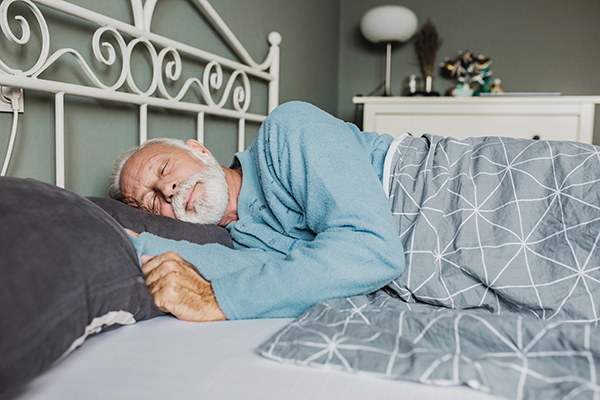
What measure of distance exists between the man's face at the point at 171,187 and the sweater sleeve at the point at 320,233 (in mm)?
226

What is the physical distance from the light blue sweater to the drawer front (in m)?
1.41

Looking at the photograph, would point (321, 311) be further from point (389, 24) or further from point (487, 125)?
point (389, 24)

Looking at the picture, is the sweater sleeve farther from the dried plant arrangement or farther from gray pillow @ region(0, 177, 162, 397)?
the dried plant arrangement

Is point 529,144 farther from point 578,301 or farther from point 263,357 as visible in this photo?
point 263,357

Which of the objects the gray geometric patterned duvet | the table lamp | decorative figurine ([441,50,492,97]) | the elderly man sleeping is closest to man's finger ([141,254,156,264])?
the elderly man sleeping

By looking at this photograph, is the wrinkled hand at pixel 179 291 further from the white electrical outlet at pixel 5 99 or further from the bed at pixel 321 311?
the white electrical outlet at pixel 5 99

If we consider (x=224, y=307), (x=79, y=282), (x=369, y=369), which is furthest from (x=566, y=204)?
(x=79, y=282)

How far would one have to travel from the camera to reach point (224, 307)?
0.74 meters

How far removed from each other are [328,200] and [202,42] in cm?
103

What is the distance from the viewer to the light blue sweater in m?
0.75

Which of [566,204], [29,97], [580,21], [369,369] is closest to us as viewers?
[369,369]

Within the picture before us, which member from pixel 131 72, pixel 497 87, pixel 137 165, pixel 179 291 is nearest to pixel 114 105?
pixel 131 72

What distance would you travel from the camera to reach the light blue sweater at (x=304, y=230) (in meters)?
0.75

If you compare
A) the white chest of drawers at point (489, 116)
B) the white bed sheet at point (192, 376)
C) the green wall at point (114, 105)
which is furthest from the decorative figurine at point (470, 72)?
the white bed sheet at point (192, 376)
